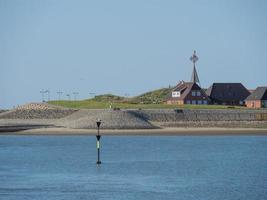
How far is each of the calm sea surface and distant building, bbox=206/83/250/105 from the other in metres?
40.2

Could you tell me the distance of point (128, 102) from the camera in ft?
450

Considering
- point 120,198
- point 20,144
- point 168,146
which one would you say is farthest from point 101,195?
point 20,144

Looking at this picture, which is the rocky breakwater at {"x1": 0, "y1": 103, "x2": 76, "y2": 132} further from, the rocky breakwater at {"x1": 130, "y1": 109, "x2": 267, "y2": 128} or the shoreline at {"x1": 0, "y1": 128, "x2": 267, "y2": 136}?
the rocky breakwater at {"x1": 130, "y1": 109, "x2": 267, "y2": 128}

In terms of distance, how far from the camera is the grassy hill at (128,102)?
119 m

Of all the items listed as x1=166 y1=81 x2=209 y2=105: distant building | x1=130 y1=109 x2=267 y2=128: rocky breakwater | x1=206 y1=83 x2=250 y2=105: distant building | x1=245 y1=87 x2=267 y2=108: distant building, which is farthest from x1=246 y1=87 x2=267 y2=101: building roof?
x1=130 y1=109 x2=267 y2=128: rocky breakwater

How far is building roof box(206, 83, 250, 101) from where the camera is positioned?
134m

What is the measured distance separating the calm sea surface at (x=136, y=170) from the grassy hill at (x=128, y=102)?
25.5 meters

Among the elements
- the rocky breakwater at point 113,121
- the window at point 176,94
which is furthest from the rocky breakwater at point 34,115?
the window at point 176,94

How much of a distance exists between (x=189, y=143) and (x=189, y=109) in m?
22.0

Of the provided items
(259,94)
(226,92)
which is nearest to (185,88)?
(226,92)

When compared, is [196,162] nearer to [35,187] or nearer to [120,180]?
[120,180]

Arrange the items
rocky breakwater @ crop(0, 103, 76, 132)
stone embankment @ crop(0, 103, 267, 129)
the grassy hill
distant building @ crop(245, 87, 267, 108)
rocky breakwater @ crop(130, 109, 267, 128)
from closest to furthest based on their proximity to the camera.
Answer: stone embankment @ crop(0, 103, 267, 129), rocky breakwater @ crop(130, 109, 267, 128), rocky breakwater @ crop(0, 103, 76, 132), the grassy hill, distant building @ crop(245, 87, 267, 108)

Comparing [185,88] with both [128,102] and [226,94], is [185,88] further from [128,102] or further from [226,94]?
[128,102]

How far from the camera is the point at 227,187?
51656 millimetres
